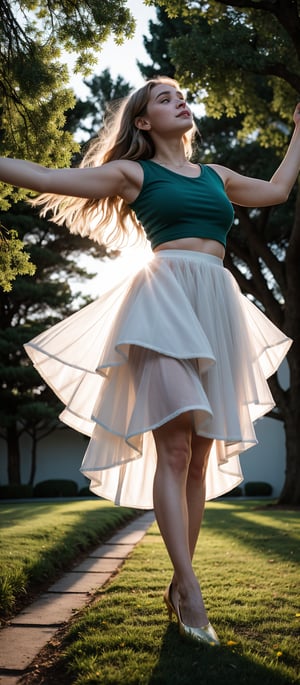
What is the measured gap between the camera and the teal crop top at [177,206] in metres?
2.61

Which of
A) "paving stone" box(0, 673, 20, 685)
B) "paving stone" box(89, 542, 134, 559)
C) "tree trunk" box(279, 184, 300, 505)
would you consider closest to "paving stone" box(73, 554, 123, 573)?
"paving stone" box(89, 542, 134, 559)

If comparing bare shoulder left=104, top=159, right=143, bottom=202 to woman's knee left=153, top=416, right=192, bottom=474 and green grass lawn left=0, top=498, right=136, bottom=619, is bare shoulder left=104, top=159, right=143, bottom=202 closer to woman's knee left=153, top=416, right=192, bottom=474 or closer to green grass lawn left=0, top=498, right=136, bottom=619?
woman's knee left=153, top=416, right=192, bottom=474

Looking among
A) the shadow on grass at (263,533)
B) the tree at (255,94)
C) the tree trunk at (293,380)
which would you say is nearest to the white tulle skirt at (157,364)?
the shadow on grass at (263,533)

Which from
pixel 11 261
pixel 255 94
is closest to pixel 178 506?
pixel 11 261

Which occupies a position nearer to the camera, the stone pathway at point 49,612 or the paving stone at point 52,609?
the stone pathway at point 49,612

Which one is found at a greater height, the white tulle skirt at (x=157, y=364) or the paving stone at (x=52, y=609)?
the white tulle skirt at (x=157, y=364)

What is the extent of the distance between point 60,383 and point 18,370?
16.4 metres

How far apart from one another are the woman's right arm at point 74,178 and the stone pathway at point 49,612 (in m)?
1.62

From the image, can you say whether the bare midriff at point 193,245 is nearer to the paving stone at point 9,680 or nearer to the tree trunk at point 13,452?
the paving stone at point 9,680

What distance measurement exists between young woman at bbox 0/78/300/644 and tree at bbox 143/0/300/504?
4.63 metres

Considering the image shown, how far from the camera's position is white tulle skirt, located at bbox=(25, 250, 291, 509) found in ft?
7.66

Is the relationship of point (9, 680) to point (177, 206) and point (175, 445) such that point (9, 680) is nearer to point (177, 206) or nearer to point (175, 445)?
point (175, 445)

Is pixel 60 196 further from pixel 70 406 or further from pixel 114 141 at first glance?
pixel 70 406

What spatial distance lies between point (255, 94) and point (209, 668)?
10.1 m
